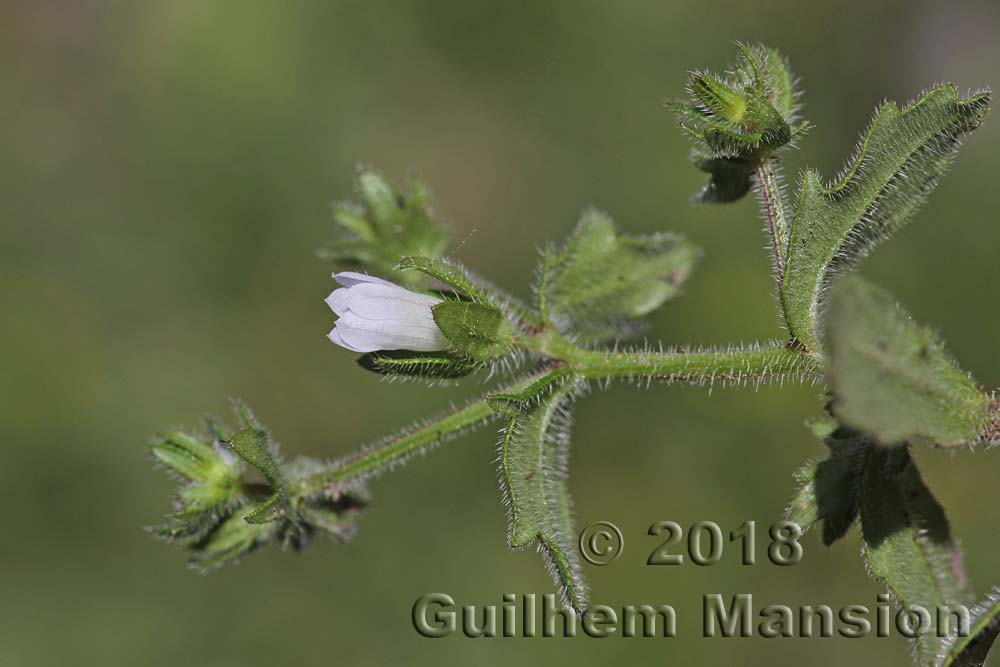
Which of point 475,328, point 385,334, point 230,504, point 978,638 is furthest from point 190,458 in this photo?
point 978,638

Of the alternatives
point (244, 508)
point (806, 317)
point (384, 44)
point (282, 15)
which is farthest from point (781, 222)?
point (282, 15)

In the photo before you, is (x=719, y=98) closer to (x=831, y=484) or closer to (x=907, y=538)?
(x=831, y=484)

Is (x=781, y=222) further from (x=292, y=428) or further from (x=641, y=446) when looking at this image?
(x=292, y=428)

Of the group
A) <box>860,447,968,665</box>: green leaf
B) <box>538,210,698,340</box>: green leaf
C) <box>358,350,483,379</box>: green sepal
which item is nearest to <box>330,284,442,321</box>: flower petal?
<box>358,350,483,379</box>: green sepal

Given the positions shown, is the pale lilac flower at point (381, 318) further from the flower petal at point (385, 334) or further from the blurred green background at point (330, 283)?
the blurred green background at point (330, 283)

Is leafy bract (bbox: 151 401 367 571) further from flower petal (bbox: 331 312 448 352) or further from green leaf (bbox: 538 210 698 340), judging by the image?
green leaf (bbox: 538 210 698 340)
